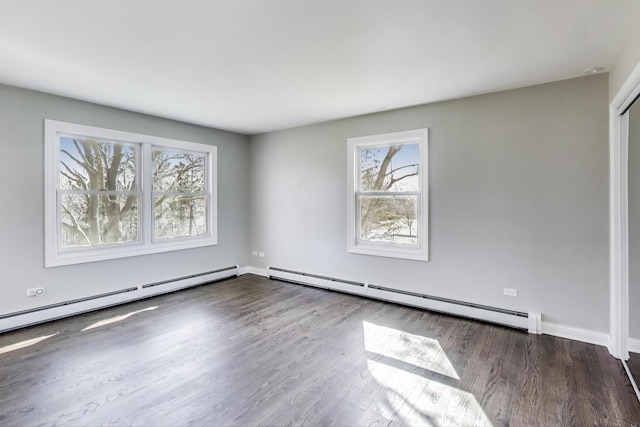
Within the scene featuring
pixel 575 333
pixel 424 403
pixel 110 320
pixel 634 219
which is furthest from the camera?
pixel 110 320

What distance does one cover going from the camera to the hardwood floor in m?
2.01

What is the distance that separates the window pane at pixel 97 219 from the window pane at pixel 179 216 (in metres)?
0.34

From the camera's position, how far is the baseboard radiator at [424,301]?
3.30 metres

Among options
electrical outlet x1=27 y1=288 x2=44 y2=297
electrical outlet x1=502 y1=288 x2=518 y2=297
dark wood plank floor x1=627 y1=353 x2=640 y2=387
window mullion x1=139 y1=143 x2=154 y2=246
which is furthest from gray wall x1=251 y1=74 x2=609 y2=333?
electrical outlet x1=27 y1=288 x2=44 y2=297

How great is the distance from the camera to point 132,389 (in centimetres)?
228

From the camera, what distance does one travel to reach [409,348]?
2918 millimetres

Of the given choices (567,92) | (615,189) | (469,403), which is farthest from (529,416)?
(567,92)

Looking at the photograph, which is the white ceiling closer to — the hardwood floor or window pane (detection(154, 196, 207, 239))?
window pane (detection(154, 196, 207, 239))

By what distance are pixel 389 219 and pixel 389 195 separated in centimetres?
34

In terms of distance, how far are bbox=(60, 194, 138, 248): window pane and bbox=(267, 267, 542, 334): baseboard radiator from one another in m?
2.40

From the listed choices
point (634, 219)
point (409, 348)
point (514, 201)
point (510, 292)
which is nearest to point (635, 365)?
point (510, 292)

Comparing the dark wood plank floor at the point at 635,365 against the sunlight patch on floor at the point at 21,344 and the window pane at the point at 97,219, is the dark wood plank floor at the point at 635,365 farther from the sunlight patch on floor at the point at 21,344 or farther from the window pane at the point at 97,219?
the window pane at the point at 97,219

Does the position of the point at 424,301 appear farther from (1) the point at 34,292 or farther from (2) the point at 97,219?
(1) the point at 34,292

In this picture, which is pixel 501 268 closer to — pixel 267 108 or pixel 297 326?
pixel 297 326
